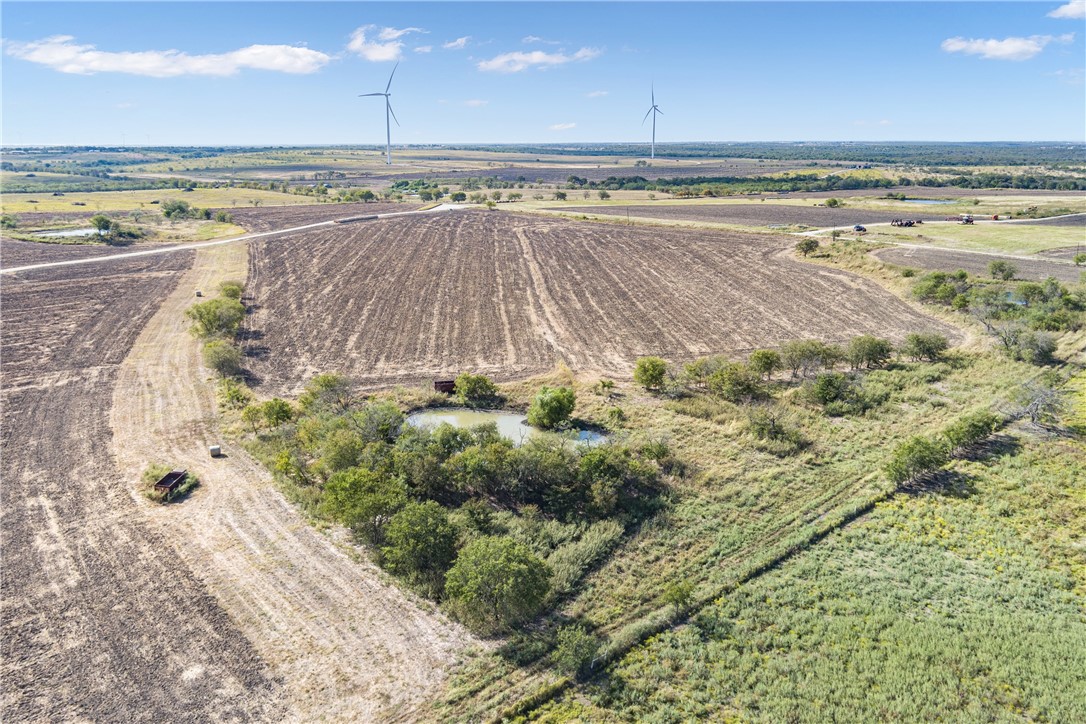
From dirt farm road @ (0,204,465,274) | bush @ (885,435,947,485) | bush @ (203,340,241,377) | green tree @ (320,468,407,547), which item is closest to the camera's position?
green tree @ (320,468,407,547)

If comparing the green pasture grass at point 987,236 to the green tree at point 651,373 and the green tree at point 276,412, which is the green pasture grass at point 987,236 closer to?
the green tree at point 651,373

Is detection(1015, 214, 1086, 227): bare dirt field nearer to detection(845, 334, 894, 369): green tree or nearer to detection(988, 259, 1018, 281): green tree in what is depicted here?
detection(988, 259, 1018, 281): green tree

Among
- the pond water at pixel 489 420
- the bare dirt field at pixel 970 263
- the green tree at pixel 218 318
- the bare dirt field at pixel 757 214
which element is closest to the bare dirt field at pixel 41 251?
the green tree at pixel 218 318

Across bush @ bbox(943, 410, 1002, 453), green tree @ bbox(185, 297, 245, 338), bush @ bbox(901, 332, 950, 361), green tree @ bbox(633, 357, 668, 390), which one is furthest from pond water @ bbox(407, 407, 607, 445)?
bush @ bbox(901, 332, 950, 361)

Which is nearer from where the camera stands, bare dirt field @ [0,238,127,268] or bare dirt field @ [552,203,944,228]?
bare dirt field @ [0,238,127,268]

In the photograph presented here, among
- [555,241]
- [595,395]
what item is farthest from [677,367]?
[555,241]

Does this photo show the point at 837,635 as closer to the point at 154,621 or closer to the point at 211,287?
the point at 154,621

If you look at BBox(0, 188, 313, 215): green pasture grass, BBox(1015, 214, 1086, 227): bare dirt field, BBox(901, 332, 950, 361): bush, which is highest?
BBox(0, 188, 313, 215): green pasture grass

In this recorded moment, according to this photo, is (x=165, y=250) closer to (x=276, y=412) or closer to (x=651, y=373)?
(x=276, y=412)
